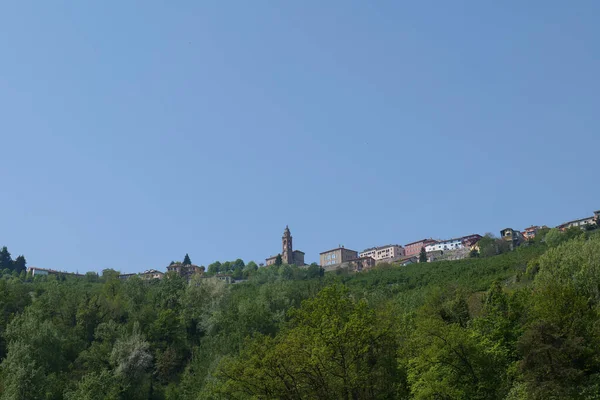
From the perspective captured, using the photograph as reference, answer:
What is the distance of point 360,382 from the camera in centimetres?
3678

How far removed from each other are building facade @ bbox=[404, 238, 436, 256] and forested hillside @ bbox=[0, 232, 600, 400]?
86.8 metres

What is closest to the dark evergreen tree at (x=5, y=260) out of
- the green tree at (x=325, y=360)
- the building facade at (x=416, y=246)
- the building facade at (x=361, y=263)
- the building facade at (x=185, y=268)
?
the building facade at (x=185, y=268)

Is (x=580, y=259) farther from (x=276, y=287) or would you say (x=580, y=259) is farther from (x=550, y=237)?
(x=550, y=237)

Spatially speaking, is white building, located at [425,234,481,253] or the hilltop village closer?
the hilltop village

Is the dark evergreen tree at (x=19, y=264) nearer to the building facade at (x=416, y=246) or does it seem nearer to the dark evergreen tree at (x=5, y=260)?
the dark evergreen tree at (x=5, y=260)

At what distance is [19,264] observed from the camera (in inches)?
6467

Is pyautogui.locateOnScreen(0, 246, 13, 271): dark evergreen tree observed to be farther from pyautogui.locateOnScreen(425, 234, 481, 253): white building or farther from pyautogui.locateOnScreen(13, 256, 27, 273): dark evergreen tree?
pyautogui.locateOnScreen(425, 234, 481, 253): white building

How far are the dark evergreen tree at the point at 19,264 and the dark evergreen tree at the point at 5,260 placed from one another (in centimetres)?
101

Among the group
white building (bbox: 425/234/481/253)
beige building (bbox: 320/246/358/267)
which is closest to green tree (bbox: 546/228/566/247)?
white building (bbox: 425/234/481/253)

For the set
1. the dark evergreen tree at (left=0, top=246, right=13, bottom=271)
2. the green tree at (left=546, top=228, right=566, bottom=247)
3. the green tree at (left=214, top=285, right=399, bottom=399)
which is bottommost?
the green tree at (left=214, top=285, right=399, bottom=399)

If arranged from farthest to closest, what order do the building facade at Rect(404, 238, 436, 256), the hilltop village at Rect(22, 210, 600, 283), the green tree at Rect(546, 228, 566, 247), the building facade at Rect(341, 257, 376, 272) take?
the building facade at Rect(404, 238, 436, 256) → the building facade at Rect(341, 257, 376, 272) → the hilltop village at Rect(22, 210, 600, 283) → the green tree at Rect(546, 228, 566, 247)

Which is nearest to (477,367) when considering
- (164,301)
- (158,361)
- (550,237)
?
(158,361)

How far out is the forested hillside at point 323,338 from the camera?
36.2 metres

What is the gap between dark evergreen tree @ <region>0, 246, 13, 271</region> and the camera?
163 metres
